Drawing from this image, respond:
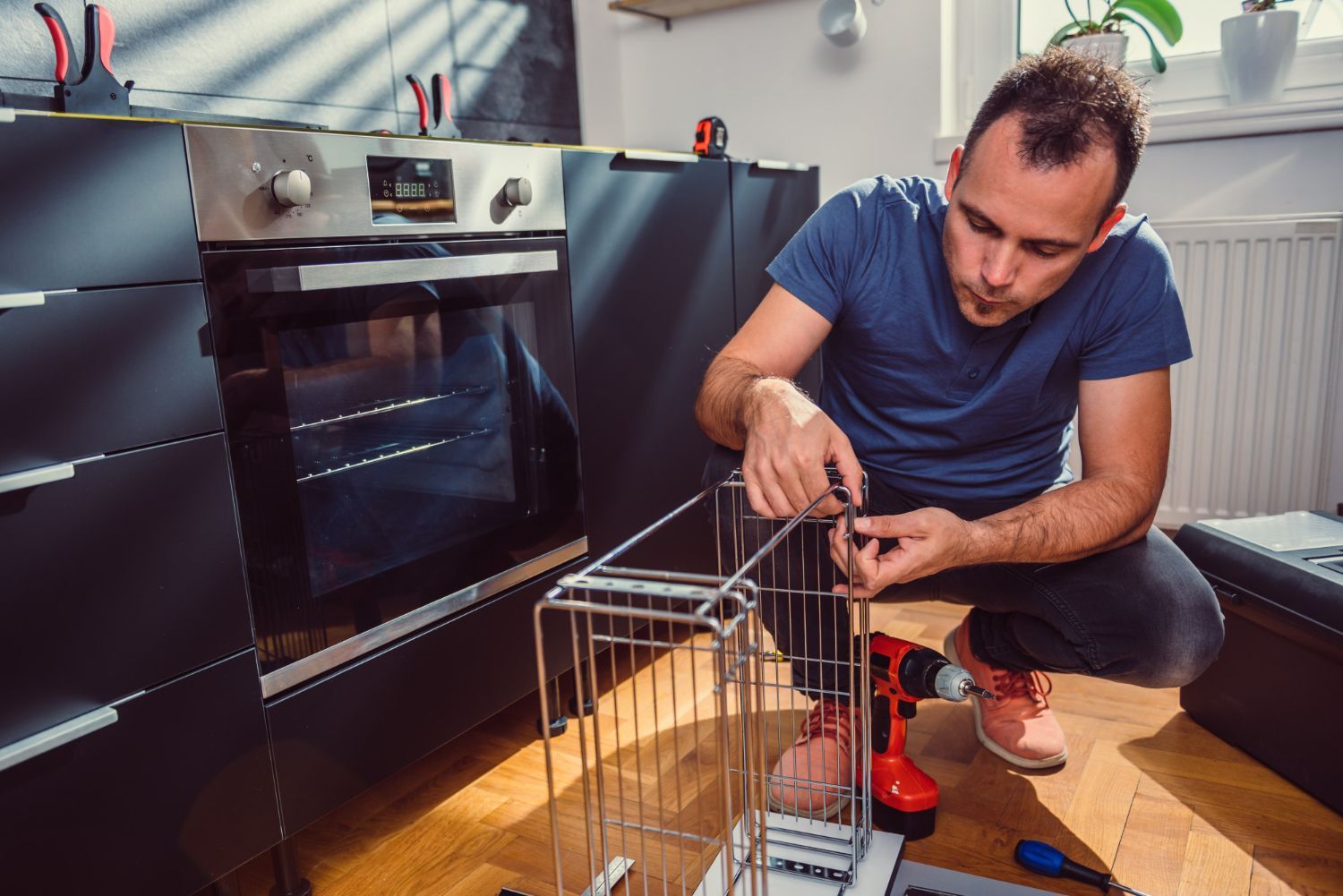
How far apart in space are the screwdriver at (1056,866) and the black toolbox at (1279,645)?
0.38 meters

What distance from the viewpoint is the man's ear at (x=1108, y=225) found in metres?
1.19

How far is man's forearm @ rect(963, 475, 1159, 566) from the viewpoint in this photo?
115cm

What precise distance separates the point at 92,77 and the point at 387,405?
1.65 ft

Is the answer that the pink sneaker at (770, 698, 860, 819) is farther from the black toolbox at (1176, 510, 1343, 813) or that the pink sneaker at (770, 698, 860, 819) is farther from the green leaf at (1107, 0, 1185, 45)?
the green leaf at (1107, 0, 1185, 45)

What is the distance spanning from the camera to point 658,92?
2580mm

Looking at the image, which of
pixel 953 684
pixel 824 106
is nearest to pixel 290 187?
pixel 953 684

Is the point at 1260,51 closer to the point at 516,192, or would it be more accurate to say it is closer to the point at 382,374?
the point at 516,192

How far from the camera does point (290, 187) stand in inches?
43.4

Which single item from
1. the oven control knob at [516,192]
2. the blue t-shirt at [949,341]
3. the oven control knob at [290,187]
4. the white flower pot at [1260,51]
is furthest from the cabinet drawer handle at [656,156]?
the white flower pot at [1260,51]

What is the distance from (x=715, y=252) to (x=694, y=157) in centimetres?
19

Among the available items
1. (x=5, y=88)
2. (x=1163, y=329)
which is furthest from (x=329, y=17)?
(x=1163, y=329)

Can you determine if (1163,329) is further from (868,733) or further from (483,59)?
(483,59)

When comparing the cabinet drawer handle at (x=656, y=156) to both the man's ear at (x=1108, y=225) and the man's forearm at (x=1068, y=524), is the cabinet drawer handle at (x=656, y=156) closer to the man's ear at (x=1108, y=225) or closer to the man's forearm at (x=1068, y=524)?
the man's ear at (x=1108, y=225)

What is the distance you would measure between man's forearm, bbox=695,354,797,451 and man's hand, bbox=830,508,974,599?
214 mm
